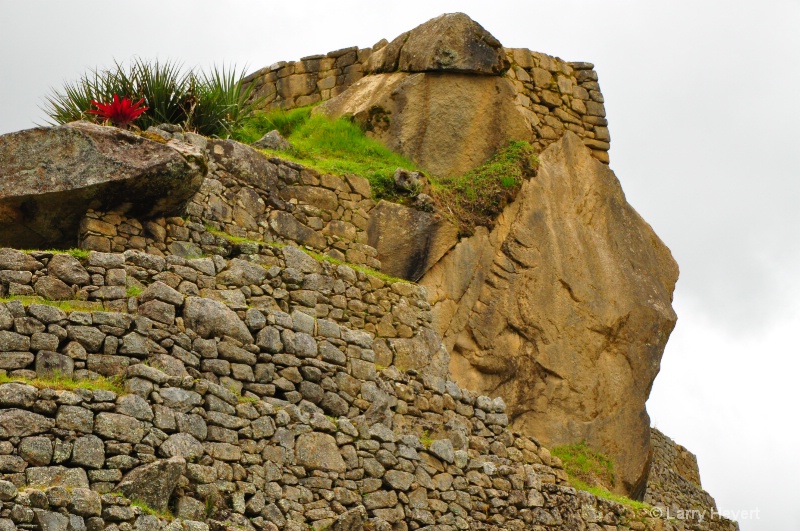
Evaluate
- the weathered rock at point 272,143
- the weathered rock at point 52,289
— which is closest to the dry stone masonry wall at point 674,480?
the weathered rock at point 272,143

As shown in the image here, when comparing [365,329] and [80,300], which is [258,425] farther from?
[365,329]

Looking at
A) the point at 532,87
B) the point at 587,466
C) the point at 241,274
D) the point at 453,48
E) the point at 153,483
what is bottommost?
the point at 153,483

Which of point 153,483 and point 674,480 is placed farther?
point 674,480

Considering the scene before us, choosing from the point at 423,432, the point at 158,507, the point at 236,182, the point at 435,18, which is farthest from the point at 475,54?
the point at 158,507

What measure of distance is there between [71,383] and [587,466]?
842cm

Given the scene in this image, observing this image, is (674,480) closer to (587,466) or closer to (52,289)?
(587,466)

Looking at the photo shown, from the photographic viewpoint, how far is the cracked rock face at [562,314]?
1828 cm

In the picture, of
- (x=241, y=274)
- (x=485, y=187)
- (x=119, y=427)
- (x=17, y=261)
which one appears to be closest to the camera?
(x=119, y=427)

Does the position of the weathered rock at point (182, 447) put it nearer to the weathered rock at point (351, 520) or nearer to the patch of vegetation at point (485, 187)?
the weathered rock at point (351, 520)

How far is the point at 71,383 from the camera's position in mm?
11914

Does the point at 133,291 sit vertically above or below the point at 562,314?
below

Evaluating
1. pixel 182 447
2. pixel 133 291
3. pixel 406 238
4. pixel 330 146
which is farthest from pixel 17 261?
pixel 330 146

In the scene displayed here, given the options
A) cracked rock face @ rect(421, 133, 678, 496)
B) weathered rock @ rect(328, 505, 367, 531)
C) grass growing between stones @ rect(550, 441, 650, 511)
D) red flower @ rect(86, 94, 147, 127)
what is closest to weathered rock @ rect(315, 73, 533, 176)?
cracked rock face @ rect(421, 133, 678, 496)

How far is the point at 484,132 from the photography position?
20.3m
